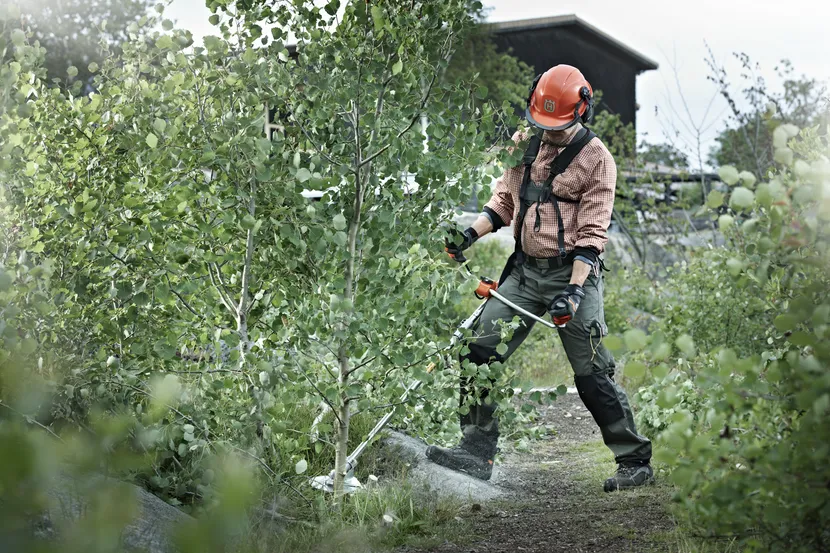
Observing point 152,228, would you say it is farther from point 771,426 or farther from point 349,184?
point 771,426

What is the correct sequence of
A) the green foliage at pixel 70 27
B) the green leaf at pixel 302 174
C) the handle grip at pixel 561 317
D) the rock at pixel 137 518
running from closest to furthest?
1. the rock at pixel 137 518
2. the green leaf at pixel 302 174
3. the handle grip at pixel 561 317
4. the green foliage at pixel 70 27

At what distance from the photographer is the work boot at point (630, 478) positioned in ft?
14.1

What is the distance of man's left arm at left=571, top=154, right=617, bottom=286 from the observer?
4.11 m

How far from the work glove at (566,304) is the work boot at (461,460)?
0.88 m

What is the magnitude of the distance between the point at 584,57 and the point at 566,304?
66.1ft

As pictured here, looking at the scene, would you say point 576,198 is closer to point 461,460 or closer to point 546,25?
point 461,460

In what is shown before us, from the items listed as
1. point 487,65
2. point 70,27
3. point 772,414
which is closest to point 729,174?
point 772,414

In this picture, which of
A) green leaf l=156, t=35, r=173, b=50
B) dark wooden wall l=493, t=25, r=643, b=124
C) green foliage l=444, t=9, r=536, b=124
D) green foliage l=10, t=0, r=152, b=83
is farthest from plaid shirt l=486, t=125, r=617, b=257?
green foliage l=10, t=0, r=152, b=83

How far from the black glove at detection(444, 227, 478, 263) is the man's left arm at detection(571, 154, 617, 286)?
54cm

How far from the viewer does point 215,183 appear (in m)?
3.21

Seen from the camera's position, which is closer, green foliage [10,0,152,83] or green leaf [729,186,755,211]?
green leaf [729,186,755,211]

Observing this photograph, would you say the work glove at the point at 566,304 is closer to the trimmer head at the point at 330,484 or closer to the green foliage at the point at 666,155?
the trimmer head at the point at 330,484

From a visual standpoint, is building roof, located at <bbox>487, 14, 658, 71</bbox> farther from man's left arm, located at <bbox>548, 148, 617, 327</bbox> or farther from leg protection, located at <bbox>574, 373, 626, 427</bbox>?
leg protection, located at <bbox>574, 373, 626, 427</bbox>

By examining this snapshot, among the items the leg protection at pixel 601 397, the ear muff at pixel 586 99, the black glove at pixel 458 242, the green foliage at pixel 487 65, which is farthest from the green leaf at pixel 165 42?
the green foliage at pixel 487 65
